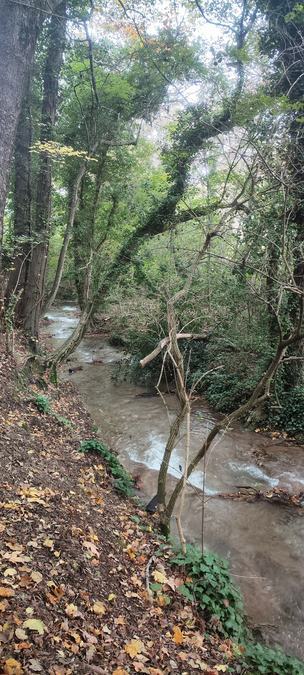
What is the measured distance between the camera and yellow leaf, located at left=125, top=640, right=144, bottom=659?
3298 mm

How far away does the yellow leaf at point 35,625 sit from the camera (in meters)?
2.89

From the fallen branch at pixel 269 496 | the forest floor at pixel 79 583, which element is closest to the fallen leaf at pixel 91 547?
the forest floor at pixel 79 583

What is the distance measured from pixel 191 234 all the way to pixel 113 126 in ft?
19.0


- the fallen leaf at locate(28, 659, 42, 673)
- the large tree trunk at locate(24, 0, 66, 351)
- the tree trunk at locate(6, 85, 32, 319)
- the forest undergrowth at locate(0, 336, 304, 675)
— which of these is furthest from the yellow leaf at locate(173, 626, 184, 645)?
the tree trunk at locate(6, 85, 32, 319)

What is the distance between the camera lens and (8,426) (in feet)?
19.9

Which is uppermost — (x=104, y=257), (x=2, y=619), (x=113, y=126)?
(x=113, y=126)

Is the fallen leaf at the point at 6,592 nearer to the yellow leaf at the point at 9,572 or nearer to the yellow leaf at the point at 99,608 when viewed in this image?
the yellow leaf at the point at 9,572

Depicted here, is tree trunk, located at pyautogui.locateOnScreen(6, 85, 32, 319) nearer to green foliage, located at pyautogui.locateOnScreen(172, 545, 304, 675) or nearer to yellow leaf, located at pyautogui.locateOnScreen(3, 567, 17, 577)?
green foliage, located at pyautogui.locateOnScreen(172, 545, 304, 675)

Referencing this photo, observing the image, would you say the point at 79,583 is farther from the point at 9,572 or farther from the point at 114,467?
the point at 114,467

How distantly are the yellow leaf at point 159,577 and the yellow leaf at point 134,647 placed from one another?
38.5 inches

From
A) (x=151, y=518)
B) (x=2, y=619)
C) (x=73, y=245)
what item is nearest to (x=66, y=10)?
(x=73, y=245)

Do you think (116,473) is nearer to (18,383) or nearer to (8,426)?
(8,426)

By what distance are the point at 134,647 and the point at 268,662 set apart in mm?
1487

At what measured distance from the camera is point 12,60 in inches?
171
